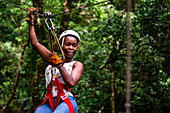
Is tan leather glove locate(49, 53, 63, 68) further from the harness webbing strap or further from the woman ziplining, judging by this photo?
the harness webbing strap

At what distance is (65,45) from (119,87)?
422 centimetres

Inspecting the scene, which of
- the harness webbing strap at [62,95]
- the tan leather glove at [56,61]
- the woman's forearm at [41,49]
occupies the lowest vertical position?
the harness webbing strap at [62,95]

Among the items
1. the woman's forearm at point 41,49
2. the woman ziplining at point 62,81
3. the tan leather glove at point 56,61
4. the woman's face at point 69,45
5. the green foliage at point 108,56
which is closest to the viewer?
the tan leather glove at point 56,61

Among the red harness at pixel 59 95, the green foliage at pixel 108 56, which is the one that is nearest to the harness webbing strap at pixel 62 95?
the red harness at pixel 59 95

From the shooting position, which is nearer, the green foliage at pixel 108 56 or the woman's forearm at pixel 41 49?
the woman's forearm at pixel 41 49

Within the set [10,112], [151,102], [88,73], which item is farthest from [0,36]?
[151,102]

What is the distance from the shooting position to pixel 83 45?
5.49 m

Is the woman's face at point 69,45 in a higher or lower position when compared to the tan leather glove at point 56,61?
higher

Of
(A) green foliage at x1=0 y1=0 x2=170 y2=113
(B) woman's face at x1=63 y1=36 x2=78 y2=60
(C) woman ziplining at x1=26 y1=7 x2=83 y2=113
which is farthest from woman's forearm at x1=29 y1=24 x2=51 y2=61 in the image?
(A) green foliage at x1=0 y1=0 x2=170 y2=113

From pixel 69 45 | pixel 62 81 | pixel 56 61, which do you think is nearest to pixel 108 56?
pixel 69 45

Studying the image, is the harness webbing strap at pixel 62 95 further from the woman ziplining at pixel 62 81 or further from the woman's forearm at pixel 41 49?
the woman's forearm at pixel 41 49

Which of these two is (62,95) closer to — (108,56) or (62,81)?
(62,81)

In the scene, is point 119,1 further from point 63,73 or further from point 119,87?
point 63,73

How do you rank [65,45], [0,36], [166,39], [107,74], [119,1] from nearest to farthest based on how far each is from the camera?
[65,45]
[166,39]
[119,1]
[107,74]
[0,36]
